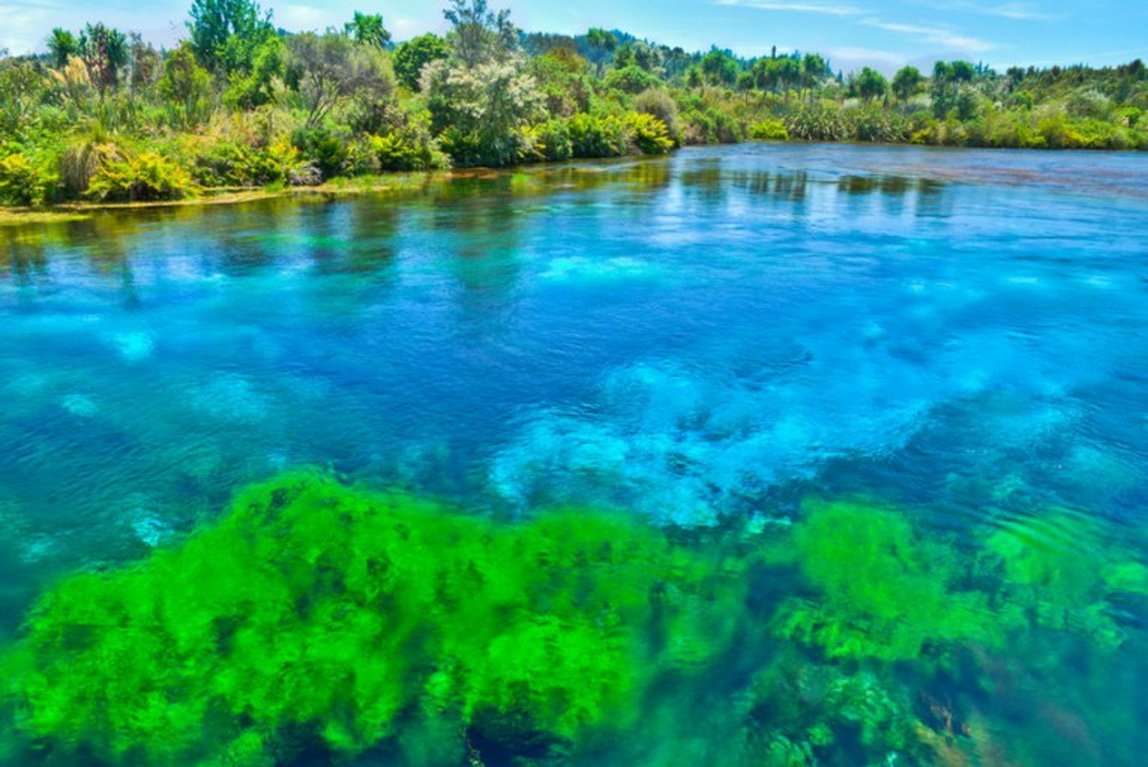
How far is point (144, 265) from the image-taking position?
848 inches

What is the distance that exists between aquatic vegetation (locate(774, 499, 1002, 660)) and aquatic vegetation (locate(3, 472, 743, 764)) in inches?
39.7

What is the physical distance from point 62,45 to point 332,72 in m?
29.0

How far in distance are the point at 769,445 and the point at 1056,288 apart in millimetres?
14188

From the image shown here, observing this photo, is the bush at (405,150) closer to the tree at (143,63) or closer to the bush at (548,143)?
the bush at (548,143)

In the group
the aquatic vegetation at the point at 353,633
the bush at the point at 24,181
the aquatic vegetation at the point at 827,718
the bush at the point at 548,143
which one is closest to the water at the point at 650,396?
the aquatic vegetation at the point at 827,718

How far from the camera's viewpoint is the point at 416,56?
3046 inches

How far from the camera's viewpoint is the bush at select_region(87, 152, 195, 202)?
2997 cm

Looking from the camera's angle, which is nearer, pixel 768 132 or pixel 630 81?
pixel 768 132

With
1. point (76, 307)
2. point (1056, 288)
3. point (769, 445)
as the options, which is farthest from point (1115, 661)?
point (76, 307)

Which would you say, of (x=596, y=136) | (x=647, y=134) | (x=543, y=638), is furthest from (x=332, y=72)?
(x=543, y=638)

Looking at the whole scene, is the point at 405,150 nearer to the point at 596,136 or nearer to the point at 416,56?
the point at 596,136

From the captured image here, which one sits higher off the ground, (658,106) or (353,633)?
(658,106)

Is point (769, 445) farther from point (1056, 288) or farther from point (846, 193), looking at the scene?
point (846, 193)

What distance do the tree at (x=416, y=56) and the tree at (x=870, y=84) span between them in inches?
2703
